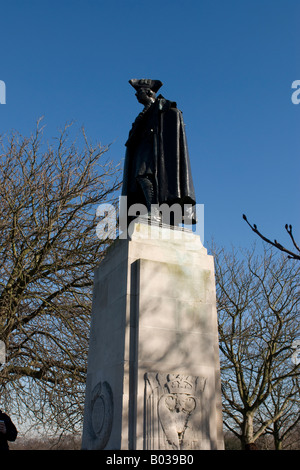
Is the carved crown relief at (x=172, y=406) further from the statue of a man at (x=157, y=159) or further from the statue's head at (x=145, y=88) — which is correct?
the statue's head at (x=145, y=88)

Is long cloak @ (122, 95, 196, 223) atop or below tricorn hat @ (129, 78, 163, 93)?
below

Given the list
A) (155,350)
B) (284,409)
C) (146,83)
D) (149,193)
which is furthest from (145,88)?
(284,409)

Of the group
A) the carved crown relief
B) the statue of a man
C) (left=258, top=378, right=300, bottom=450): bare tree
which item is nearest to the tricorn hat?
the statue of a man

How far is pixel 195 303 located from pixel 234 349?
49.0ft

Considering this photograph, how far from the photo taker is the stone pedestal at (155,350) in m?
3.94

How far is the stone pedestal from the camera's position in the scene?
12.9 feet

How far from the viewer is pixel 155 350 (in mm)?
4258

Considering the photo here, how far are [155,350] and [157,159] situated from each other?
9.05 feet

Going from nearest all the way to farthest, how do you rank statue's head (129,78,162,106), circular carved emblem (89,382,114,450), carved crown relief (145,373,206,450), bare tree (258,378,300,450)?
carved crown relief (145,373,206,450)
circular carved emblem (89,382,114,450)
statue's head (129,78,162,106)
bare tree (258,378,300,450)

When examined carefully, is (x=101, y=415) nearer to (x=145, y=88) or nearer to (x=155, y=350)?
(x=155, y=350)

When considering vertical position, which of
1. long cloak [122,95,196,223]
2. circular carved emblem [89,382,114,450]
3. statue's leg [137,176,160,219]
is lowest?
circular carved emblem [89,382,114,450]

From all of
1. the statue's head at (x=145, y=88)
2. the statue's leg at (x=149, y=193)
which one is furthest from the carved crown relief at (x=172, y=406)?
the statue's head at (x=145, y=88)

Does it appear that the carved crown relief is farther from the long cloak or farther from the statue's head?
the statue's head

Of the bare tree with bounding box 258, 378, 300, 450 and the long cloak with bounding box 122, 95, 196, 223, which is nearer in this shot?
the long cloak with bounding box 122, 95, 196, 223
